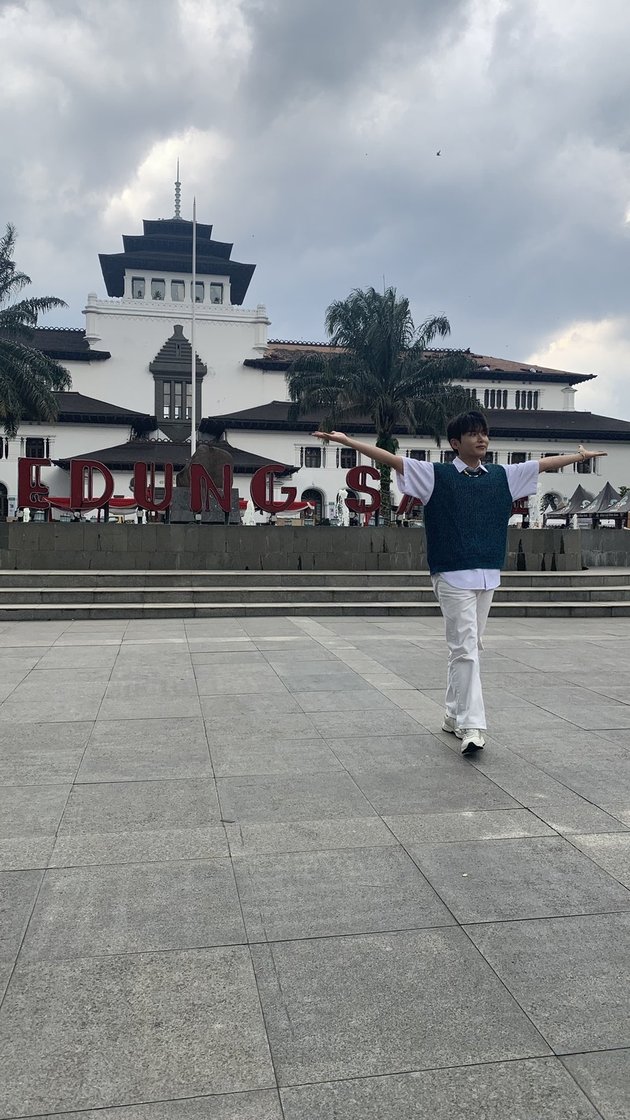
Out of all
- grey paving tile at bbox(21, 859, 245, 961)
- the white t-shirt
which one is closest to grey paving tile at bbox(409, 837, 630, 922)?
grey paving tile at bbox(21, 859, 245, 961)

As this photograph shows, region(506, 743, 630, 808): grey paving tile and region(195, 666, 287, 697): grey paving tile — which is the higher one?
region(195, 666, 287, 697): grey paving tile

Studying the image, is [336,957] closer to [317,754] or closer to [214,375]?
[317,754]

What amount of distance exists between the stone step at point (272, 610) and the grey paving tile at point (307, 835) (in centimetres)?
864

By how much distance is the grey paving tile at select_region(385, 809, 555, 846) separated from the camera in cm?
351

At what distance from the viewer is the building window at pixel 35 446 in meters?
42.4

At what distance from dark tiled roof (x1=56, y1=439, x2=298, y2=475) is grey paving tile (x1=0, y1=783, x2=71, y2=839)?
114 feet

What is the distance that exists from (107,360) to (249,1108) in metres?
50.0

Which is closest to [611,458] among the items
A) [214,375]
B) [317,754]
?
[214,375]

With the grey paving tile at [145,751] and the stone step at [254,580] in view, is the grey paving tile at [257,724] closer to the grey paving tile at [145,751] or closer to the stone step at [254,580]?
the grey paving tile at [145,751]

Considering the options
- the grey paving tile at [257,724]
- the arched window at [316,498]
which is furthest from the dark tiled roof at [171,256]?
the grey paving tile at [257,724]

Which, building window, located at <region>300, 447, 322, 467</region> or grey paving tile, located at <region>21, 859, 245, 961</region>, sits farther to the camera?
building window, located at <region>300, 447, 322, 467</region>

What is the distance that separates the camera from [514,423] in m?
47.6

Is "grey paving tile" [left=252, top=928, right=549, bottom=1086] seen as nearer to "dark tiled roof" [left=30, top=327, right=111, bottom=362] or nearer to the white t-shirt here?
the white t-shirt

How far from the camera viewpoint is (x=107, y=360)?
4856 cm
